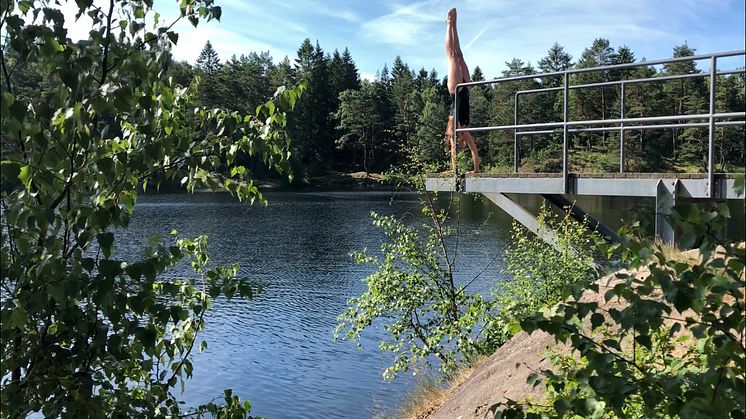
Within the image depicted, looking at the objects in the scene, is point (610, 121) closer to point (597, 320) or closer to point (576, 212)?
point (576, 212)

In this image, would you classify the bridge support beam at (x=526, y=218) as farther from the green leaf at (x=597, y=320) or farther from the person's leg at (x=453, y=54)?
the green leaf at (x=597, y=320)

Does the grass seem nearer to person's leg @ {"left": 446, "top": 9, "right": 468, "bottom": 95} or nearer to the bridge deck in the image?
the bridge deck

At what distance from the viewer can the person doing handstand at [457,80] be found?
8.67m

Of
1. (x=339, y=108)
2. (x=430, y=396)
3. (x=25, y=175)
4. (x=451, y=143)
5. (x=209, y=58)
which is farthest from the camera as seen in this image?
(x=209, y=58)

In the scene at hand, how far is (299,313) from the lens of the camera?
696 inches

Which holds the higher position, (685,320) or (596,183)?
(596,183)

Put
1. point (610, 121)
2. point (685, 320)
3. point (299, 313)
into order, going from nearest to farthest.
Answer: point (685, 320)
point (610, 121)
point (299, 313)

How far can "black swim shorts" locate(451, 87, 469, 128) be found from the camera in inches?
339

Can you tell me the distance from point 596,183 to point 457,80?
2576 millimetres

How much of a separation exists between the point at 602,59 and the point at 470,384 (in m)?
72.6

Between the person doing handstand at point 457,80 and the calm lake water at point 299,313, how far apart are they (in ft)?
5.89

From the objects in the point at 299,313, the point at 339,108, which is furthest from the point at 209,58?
the point at 299,313

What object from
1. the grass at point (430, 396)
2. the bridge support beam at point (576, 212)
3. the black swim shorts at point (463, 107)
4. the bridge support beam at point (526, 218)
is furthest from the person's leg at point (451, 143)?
the grass at point (430, 396)

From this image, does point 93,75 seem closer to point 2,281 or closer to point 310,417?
point 2,281
